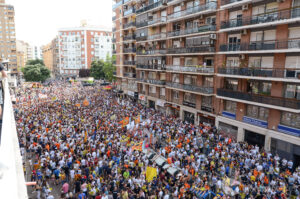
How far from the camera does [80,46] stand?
10000cm

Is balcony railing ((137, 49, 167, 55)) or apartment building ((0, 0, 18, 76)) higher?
apartment building ((0, 0, 18, 76))

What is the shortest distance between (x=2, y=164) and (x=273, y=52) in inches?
833

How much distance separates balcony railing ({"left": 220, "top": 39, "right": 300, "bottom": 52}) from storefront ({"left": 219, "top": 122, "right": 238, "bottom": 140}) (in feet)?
27.3

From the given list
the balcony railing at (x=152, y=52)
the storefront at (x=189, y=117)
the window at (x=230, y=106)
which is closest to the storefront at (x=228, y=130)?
the window at (x=230, y=106)

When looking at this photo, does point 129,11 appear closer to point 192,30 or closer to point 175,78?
point 175,78

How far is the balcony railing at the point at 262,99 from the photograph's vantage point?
696 inches

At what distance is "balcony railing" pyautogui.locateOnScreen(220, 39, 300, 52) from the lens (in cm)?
1758

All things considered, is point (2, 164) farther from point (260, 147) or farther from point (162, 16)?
point (162, 16)

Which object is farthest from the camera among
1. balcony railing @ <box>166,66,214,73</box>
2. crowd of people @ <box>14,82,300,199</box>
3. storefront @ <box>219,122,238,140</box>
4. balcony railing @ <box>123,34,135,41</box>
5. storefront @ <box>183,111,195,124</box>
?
balcony railing @ <box>123,34,135,41</box>

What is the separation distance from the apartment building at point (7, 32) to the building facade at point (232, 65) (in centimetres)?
8151

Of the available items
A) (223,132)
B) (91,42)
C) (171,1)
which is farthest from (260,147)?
(91,42)

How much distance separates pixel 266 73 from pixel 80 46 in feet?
307

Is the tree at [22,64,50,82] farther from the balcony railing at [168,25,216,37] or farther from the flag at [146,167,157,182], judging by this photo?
the flag at [146,167,157,182]

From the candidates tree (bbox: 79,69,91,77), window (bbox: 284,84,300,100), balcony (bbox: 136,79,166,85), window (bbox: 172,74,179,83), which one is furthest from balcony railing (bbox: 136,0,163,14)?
tree (bbox: 79,69,91,77)
